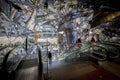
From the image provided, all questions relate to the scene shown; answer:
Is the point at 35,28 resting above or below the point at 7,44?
above

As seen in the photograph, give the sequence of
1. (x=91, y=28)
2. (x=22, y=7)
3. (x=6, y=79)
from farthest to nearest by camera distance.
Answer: (x=91, y=28), (x=22, y=7), (x=6, y=79)

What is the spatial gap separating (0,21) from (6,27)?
0.75 meters

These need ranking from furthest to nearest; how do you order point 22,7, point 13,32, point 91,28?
point 91,28, point 13,32, point 22,7

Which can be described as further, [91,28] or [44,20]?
[91,28]

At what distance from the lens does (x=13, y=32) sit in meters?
11.8

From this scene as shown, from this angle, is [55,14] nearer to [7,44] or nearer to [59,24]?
[59,24]

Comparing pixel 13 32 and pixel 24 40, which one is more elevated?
pixel 13 32

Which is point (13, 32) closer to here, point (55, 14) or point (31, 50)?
point (31, 50)

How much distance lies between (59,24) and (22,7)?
3.92m

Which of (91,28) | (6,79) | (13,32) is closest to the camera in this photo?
(6,79)

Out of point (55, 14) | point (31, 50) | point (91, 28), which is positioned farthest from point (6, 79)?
point (91, 28)

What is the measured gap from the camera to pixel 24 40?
12.0m

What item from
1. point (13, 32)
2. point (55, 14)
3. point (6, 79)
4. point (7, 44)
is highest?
point (55, 14)

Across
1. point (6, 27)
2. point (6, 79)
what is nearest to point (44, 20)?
point (6, 27)
